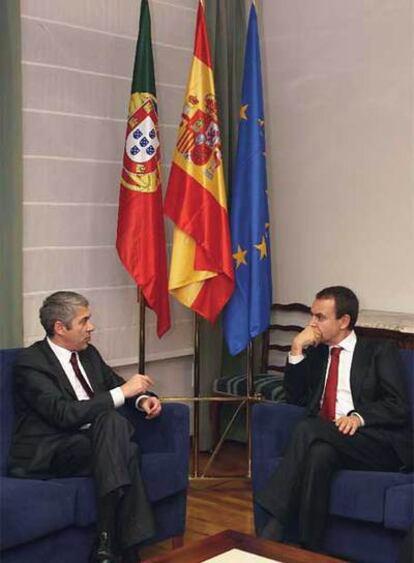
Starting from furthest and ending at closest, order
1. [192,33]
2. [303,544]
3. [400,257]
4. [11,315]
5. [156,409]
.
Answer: [192,33] < [400,257] < [11,315] < [156,409] < [303,544]

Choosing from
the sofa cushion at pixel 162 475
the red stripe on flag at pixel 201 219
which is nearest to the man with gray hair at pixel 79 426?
the sofa cushion at pixel 162 475

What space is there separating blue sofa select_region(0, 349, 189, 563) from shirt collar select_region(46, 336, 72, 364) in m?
0.15

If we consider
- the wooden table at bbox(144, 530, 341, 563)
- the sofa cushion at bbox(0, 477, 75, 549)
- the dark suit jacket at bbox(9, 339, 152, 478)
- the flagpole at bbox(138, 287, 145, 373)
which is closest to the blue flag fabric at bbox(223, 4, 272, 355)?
the flagpole at bbox(138, 287, 145, 373)

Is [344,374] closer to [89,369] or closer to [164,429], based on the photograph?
[164,429]

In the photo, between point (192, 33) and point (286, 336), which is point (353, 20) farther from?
point (286, 336)

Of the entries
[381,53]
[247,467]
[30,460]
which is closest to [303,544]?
[30,460]

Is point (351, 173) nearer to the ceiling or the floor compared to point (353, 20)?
nearer to the floor

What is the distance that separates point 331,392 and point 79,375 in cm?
100

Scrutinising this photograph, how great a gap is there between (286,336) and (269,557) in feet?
8.85

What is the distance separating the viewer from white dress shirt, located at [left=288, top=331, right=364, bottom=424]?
3.57m

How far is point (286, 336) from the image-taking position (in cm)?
520

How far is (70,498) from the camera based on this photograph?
3078 mm

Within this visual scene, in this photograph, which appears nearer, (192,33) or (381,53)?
(381,53)

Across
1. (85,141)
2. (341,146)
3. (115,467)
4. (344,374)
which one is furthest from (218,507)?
(341,146)
